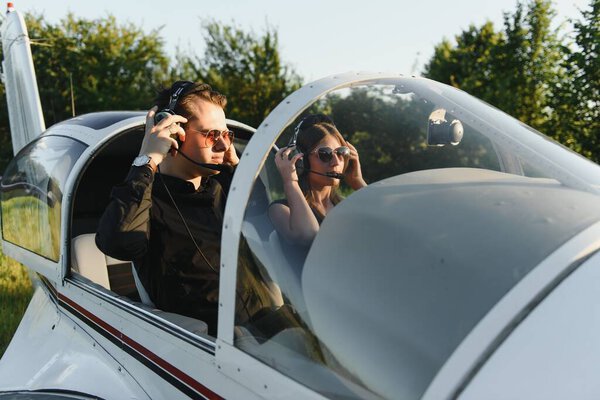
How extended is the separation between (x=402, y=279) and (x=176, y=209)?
129 centimetres

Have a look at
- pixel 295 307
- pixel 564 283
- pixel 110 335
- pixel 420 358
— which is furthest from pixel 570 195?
pixel 110 335

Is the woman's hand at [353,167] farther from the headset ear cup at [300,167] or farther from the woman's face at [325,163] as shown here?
the headset ear cup at [300,167]

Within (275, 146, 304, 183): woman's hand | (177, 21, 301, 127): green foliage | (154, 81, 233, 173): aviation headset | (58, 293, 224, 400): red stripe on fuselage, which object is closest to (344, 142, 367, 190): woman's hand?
(275, 146, 304, 183): woman's hand

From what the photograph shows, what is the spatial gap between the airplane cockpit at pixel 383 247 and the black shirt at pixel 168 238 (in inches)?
5.2

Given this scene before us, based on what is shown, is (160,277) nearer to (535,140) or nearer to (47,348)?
(47,348)

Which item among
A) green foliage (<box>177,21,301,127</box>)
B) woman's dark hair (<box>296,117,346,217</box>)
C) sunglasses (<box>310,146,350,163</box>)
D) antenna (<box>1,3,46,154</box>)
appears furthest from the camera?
green foliage (<box>177,21,301,127</box>)

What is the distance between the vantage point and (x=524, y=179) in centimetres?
138

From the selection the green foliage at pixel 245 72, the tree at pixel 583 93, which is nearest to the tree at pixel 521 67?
the tree at pixel 583 93

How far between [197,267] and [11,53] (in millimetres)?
4513

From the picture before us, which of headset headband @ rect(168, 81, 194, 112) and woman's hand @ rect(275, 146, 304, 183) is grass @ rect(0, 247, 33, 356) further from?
woman's hand @ rect(275, 146, 304, 183)

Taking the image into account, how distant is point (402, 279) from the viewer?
3.80ft

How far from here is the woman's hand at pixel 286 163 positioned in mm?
1596

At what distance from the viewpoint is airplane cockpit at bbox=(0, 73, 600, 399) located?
3.58 feet

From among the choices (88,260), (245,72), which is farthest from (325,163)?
(245,72)
